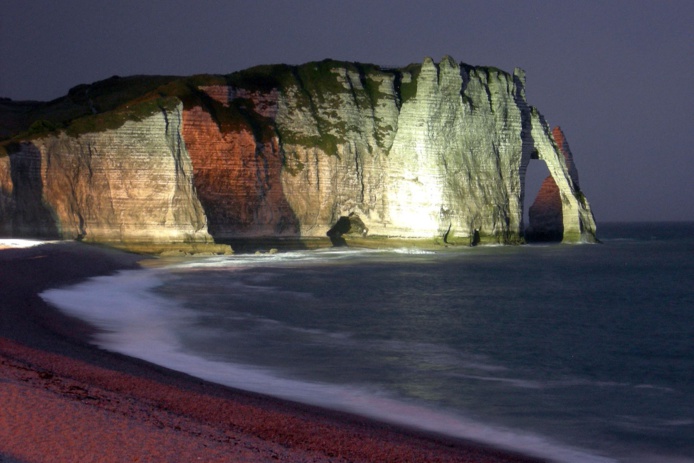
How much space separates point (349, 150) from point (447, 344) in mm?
32979

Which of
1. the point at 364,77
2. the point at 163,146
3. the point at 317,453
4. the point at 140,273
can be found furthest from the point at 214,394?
the point at 364,77

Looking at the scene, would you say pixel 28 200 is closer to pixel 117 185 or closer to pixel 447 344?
pixel 117 185

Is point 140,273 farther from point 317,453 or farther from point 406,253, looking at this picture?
point 317,453

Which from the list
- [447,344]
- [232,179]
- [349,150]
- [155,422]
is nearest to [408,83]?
[349,150]

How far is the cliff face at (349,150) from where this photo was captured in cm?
4259

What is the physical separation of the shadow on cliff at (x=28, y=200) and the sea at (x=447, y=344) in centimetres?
821

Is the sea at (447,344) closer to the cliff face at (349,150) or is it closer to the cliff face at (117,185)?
the cliff face at (117,185)

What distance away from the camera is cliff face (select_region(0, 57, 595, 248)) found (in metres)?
42.6

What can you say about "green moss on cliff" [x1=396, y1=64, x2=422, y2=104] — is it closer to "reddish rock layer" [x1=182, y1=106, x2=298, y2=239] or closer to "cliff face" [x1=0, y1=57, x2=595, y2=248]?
"cliff face" [x1=0, y1=57, x2=595, y2=248]

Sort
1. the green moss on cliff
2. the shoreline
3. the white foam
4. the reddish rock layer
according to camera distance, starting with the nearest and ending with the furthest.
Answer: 1. the shoreline
2. the white foam
3. the reddish rock layer
4. the green moss on cliff

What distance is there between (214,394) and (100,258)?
→ 21939 millimetres

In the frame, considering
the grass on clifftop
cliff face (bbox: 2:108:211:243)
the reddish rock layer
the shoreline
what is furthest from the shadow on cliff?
the shoreline

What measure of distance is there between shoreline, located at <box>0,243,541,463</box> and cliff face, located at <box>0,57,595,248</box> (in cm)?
2900

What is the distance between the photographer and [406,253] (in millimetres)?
42406
